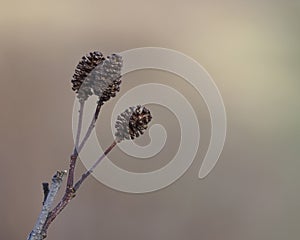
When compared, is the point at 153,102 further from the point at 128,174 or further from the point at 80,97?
the point at 80,97

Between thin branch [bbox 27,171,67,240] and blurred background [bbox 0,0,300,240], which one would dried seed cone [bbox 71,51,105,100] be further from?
blurred background [bbox 0,0,300,240]

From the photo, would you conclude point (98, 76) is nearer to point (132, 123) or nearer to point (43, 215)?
point (132, 123)

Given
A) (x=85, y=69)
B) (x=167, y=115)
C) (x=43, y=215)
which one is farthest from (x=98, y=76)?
(x=167, y=115)

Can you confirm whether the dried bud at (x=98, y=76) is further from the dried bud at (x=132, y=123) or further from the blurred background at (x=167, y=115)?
the blurred background at (x=167, y=115)

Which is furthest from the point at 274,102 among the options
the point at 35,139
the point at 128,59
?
the point at 35,139

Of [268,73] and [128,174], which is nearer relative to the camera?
[128,174]
